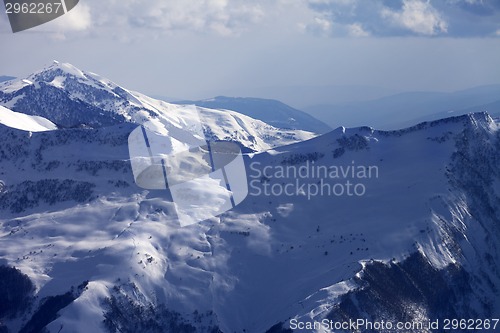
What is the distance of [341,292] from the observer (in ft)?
513

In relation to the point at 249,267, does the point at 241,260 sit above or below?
above

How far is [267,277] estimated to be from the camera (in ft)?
575

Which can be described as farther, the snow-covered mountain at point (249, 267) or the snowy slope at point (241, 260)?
the snowy slope at point (241, 260)

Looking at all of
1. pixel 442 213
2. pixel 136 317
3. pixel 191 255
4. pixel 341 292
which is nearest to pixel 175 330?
pixel 136 317

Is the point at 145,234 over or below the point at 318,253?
over

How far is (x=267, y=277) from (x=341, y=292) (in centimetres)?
2478

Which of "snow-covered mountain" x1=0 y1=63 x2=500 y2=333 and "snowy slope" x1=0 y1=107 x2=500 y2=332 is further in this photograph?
"snowy slope" x1=0 y1=107 x2=500 y2=332

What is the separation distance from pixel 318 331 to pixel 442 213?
65522mm

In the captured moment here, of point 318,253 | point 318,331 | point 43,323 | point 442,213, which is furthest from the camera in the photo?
point 442,213

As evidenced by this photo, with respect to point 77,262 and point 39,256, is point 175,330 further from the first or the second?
point 39,256

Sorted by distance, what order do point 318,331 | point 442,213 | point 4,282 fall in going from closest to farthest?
point 318,331 → point 4,282 → point 442,213

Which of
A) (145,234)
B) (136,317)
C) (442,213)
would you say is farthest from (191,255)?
(442,213)

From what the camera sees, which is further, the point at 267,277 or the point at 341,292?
the point at 267,277

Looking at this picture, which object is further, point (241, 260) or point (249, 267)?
point (241, 260)
